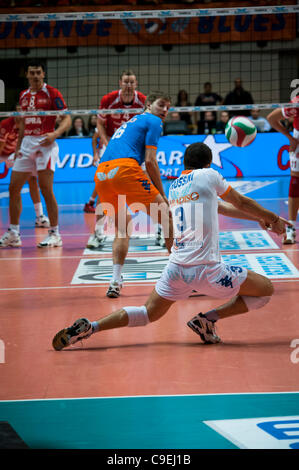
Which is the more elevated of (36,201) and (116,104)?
(116,104)

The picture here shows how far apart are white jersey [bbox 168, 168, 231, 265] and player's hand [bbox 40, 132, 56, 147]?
4.18 meters

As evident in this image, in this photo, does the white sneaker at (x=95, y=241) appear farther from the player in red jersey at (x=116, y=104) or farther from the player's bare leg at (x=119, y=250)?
the player's bare leg at (x=119, y=250)

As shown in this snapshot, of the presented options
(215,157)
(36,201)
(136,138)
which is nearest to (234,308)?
(136,138)

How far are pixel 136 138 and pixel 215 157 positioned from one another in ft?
28.5

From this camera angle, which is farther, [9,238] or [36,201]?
[36,201]

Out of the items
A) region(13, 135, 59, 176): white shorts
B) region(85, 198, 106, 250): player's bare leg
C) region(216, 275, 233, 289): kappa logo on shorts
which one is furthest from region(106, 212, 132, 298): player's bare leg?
region(13, 135, 59, 176): white shorts

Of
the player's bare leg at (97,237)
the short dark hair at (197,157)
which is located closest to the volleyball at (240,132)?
the player's bare leg at (97,237)

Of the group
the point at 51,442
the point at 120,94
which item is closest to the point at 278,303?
the point at 51,442

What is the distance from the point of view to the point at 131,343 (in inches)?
180

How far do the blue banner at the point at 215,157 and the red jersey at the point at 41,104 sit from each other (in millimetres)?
6282

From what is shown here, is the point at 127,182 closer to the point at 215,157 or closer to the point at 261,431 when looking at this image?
the point at 261,431

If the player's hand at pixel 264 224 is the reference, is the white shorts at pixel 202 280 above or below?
below

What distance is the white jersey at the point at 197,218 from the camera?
13.8ft
